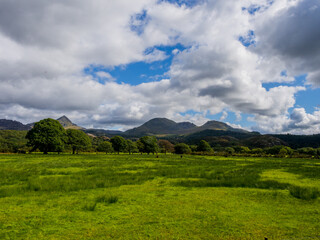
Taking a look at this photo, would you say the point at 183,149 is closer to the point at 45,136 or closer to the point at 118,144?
the point at 118,144

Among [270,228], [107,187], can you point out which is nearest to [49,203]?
[107,187]

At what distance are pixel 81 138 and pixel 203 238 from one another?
269 feet

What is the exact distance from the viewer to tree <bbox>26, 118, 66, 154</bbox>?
208 feet

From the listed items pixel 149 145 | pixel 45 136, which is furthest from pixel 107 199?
pixel 149 145

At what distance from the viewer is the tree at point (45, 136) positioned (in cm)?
6350

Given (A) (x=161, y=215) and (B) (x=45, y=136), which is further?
(B) (x=45, y=136)

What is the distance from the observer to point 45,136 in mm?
64750

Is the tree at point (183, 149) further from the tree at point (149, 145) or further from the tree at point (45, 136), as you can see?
the tree at point (45, 136)

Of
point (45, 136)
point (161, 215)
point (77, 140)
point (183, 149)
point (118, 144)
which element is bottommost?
point (183, 149)

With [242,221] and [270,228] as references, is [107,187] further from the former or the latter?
[270,228]

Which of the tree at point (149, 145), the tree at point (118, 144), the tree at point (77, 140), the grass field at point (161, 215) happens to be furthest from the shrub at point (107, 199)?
the tree at point (118, 144)

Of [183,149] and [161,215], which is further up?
[161,215]

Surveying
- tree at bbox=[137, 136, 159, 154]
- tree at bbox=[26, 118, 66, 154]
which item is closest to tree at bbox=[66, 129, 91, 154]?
tree at bbox=[26, 118, 66, 154]

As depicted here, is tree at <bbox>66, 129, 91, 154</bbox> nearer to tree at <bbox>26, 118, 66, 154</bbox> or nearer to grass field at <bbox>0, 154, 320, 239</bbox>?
tree at <bbox>26, 118, 66, 154</bbox>
